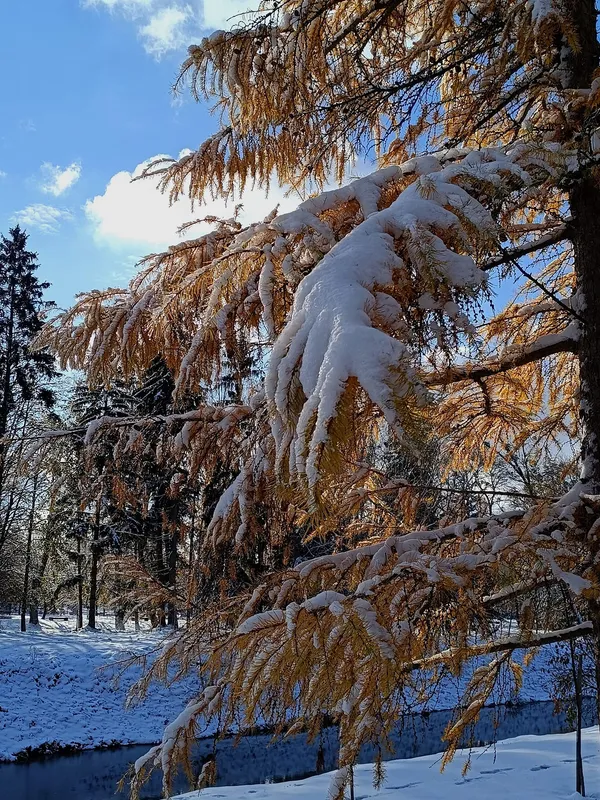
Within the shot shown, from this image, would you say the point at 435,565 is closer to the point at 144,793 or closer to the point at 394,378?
the point at 394,378

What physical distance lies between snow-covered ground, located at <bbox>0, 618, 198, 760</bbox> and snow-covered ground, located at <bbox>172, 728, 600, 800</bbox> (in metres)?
5.56

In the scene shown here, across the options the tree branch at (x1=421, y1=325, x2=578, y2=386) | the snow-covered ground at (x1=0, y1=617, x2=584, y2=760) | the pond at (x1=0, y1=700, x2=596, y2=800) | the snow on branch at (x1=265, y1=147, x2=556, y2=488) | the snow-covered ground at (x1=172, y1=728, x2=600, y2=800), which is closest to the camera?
the snow on branch at (x1=265, y1=147, x2=556, y2=488)

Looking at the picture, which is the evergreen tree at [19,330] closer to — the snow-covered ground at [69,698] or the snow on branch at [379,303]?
the snow-covered ground at [69,698]

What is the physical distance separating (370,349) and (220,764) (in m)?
12.7

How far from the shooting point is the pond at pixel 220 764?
1034 centimetres

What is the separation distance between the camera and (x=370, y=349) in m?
1.46

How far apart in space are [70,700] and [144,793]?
19.4 feet

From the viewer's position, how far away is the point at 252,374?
327cm

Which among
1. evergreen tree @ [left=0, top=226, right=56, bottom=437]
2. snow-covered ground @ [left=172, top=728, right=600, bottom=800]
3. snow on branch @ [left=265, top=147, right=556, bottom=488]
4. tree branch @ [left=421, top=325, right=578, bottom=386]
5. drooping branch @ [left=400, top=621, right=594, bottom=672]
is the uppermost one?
evergreen tree @ [left=0, top=226, right=56, bottom=437]

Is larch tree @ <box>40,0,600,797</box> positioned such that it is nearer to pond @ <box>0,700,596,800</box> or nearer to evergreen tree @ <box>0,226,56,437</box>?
pond @ <box>0,700,596,800</box>

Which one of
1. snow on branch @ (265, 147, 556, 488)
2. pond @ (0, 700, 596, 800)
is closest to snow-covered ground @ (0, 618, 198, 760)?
pond @ (0, 700, 596, 800)

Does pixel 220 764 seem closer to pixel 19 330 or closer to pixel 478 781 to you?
pixel 478 781

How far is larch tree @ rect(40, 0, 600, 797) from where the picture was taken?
1789 millimetres

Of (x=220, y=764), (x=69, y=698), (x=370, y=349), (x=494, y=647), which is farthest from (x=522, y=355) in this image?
(x=69, y=698)
